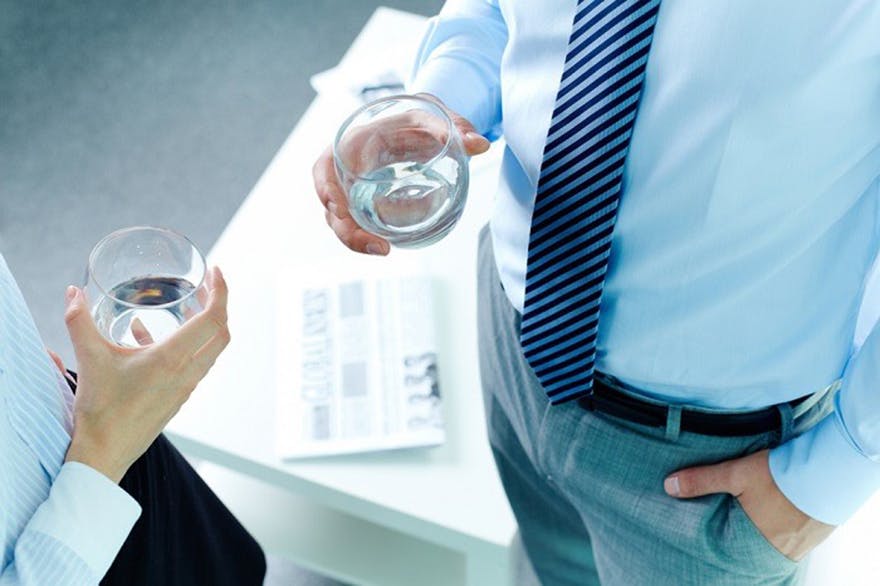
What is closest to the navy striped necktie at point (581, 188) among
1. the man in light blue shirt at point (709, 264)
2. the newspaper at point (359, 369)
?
the man in light blue shirt at point (709, 264)

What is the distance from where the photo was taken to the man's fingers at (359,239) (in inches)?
41.8

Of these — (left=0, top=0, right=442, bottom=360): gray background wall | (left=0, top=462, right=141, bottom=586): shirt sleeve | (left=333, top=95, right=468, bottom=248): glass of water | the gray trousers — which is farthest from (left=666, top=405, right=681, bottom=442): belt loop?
(left=0, top=0, right=442, bottom=360): gray background wall

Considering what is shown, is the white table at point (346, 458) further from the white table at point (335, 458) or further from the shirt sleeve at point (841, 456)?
the shirt sleeve at point (841, 456)

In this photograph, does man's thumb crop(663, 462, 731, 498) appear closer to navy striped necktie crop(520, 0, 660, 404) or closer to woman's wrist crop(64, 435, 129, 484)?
navy striped necktie crop(520, 0, 660, 404)

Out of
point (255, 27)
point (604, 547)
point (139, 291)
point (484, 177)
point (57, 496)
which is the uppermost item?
point (255, 27)

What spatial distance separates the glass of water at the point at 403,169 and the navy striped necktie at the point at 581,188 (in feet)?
0.27

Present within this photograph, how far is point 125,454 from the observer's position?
92 centimetres

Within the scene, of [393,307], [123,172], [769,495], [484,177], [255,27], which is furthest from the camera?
[255,27]

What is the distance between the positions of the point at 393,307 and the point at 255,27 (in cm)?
141

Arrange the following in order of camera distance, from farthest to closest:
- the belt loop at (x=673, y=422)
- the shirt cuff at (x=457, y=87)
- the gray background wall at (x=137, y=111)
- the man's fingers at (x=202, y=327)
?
1. the gray background wall at (x=137, y=111)
2. the shirt cuff at (x=457, y=87)
3. the belt loop at (x=673, y=422)
4. the man's fingers at (x=202, y=327)

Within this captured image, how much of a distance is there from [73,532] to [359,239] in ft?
1.22

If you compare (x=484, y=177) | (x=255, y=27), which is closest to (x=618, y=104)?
(x=484, y=177)

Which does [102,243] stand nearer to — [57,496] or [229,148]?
[57,496]

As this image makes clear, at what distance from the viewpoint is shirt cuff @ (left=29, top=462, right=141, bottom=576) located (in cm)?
86
